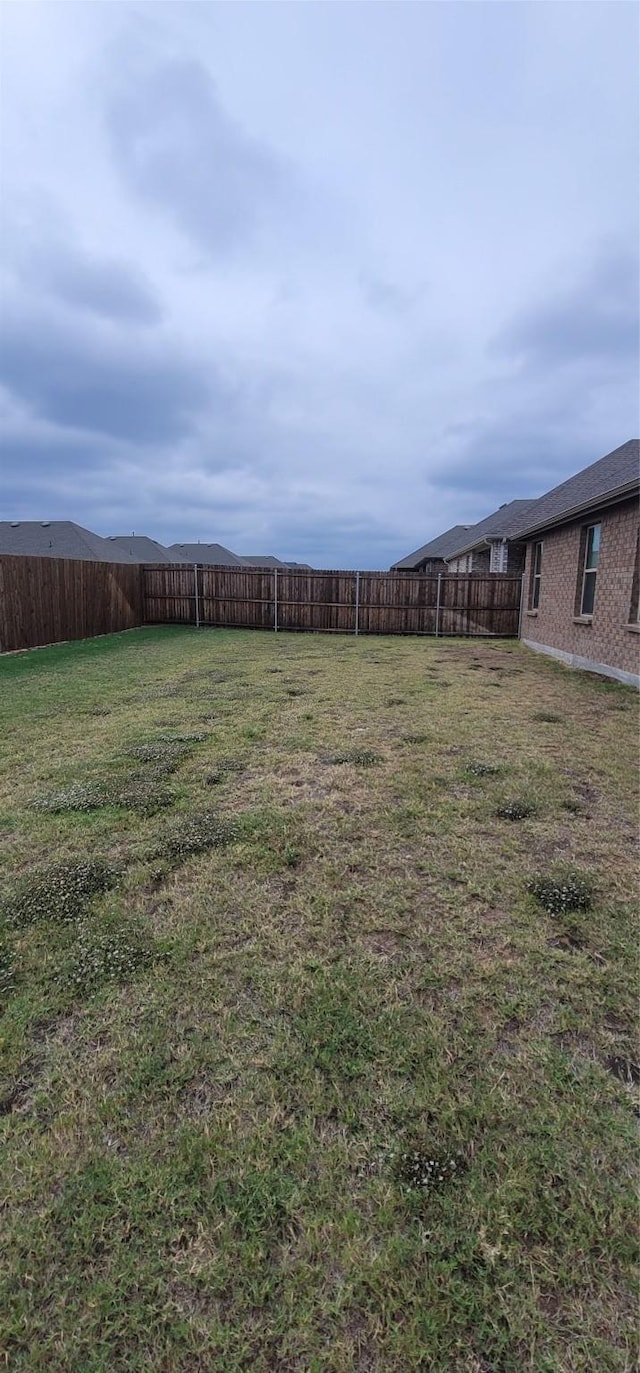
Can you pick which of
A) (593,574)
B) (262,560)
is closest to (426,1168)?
(593,574)

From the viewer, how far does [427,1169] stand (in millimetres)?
1251

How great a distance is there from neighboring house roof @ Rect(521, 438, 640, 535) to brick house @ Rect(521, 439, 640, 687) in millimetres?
24

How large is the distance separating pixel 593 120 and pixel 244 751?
36.4 ft

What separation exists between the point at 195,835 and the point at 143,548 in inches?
1285

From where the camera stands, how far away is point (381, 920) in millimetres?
2180

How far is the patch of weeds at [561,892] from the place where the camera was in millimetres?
2281

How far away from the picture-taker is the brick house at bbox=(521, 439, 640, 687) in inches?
284

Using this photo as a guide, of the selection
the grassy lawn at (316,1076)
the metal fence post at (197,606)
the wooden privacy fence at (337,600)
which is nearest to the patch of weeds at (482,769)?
the grassy lawn at (316,1076)

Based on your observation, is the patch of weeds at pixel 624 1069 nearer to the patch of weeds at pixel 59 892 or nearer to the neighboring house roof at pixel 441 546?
the patch of weeds at pixel 59 892

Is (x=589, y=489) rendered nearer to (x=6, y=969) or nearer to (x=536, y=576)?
(x=536, y=576)

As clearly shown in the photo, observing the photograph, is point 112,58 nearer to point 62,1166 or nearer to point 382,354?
point 62,1166

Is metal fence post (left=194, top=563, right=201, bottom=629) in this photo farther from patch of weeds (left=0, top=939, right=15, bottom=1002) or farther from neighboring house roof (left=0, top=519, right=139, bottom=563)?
patch of weeds (left=0, top=939, right=15, bottom=1002)

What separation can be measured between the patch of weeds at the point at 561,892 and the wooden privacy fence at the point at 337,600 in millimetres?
12583

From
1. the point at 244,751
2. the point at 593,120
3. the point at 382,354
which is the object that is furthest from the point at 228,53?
the point at 382,354
